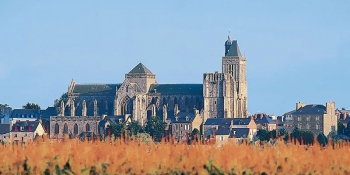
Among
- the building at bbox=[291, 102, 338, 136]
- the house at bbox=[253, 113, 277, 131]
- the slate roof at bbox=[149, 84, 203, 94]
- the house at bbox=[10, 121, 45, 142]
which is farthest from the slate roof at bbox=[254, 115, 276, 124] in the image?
the house at bbox=[10, 121, 45, 142]

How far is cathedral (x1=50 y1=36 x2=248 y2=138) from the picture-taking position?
154250 millimetres

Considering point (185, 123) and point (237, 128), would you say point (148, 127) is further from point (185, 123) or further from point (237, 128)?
point (237, 128)

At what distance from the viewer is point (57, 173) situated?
96.0ft

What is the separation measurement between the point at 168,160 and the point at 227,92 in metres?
125

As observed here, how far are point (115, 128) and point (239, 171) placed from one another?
114 m

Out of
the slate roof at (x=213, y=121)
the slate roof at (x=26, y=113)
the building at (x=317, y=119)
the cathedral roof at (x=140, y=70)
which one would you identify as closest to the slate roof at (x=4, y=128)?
the slate roof at (x=26, y=113)

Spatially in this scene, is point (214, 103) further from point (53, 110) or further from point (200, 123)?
point (53, 110)

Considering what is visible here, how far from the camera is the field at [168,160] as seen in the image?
2911 cm

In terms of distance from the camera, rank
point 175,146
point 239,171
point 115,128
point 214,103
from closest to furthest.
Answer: point 239,171 < point 175,146 < point 115,128 < point 214,103

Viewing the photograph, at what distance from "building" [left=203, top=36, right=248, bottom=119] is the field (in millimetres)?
119495

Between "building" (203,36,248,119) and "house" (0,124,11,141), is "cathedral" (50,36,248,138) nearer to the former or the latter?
"building" (203,36,248,119)

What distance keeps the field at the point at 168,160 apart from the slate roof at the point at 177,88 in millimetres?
128356

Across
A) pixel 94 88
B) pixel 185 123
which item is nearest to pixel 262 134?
pixel 185 123

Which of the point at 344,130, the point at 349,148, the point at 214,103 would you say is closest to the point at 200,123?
the point at 214,103
